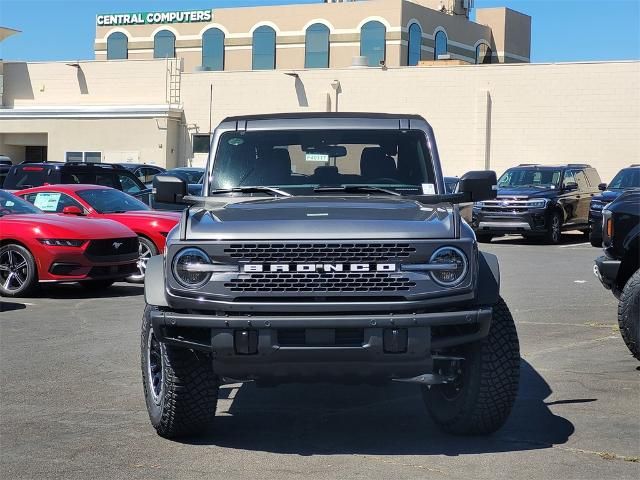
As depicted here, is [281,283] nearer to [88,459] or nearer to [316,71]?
[88,459]

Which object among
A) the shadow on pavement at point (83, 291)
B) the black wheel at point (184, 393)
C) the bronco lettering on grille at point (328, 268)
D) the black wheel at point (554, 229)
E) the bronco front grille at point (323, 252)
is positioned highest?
the bronco front grille at point (323, 252)

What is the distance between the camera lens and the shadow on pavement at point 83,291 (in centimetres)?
1398

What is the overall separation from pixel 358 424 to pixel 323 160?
1857 mm

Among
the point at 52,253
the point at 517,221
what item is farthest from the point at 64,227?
the point at 517,221

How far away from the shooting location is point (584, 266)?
19266 mm

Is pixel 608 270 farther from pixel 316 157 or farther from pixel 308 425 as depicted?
pixel 308 425

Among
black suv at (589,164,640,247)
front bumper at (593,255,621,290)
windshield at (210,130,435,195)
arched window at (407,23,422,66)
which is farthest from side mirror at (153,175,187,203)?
arched window at (407,23,422,66)

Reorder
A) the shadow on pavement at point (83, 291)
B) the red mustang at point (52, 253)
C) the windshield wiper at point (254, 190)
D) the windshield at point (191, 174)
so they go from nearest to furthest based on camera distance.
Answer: the windshield wiper at point (254, 190) < the red mustang at point (52, 253) < the shadow on pavement at point (83, 291) < the windshield at point (191, 174)

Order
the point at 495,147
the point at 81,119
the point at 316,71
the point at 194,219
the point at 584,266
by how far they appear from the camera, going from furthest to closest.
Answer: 1. the point at 81,119
2. the point at 316,71
3. the point at 495,147
4. the point at 584,266
5. the point at 194,219

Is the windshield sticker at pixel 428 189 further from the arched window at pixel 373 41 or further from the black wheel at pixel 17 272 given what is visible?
the arched window at pixel 373 41

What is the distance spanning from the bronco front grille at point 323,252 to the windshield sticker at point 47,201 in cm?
1103

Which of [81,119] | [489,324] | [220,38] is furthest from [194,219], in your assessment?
[220,38]

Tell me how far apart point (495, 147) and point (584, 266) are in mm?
19289

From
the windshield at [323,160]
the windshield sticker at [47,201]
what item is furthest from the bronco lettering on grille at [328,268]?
the windshield sticker at [47,201]
